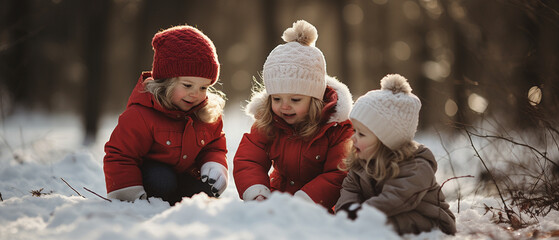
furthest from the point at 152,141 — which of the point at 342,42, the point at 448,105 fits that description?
the point at 342,42

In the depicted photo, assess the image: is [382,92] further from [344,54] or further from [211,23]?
[344,54]

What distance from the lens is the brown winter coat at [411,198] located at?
8.50 feet

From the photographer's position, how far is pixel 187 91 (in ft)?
11.3

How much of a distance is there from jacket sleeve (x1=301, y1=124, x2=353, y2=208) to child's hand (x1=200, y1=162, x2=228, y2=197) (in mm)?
717

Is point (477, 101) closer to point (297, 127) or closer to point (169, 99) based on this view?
point (297, 127)

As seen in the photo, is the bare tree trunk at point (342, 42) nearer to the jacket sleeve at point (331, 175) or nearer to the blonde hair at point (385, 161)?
the jacket sleeve at point (331, 175)

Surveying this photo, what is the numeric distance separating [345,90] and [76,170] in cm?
322

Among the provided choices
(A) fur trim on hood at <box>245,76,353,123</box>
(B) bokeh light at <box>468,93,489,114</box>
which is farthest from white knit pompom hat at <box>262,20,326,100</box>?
(B) bokeh light at <box>468,93,489,114</box>

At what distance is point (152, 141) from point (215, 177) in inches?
23.3

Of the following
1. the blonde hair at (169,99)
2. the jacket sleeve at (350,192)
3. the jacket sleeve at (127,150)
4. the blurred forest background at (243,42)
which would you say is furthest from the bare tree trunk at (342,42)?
the jacket sleeve at (350,192)

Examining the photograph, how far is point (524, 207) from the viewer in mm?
3123

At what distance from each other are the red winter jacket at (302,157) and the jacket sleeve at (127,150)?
764 millimetres

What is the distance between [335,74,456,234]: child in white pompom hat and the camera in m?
2.61

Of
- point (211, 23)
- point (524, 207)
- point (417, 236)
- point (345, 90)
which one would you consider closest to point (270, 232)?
point (417, 236)
